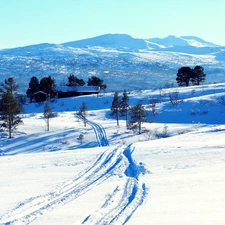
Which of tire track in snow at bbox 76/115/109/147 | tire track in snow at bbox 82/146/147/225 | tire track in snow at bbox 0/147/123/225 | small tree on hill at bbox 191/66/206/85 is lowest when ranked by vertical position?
tire track in snow at bbox 76/115/109/147

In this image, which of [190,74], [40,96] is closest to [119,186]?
[40,96]

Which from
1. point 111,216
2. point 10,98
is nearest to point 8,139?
point 10,98

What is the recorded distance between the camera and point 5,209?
30.5 feet

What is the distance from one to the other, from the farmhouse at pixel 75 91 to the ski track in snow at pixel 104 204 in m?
52.9

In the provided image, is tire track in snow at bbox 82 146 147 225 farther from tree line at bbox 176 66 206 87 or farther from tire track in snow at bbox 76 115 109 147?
tree line at bbox 176 66 206 87

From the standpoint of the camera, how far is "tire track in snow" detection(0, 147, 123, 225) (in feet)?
28.5

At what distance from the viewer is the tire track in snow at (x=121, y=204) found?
816cm

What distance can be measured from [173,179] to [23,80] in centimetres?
14162

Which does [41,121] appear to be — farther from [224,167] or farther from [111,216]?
[111,216]

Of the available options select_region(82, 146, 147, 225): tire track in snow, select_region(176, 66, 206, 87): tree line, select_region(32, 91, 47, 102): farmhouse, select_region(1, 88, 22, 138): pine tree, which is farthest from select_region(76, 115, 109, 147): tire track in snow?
select_region(176, 66, 206, 87): tree line

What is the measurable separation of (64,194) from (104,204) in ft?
5.30

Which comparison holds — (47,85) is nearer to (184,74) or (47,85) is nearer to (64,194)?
(184,74)

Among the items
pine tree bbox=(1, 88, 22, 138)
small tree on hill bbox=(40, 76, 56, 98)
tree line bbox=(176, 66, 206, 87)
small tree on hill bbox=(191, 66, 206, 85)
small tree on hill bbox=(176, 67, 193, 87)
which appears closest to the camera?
pine tree bbox=(1, 88, 22, 138)

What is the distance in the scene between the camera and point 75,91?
224 feet
